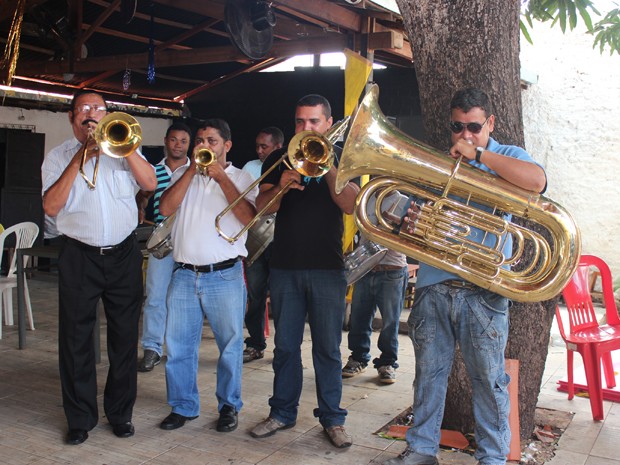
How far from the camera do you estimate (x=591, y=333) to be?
492cm

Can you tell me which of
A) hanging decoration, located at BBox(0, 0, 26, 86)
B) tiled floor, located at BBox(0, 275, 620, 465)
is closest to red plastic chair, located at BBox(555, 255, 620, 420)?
tiled floor, located at BBox(0, 275, 620, 465)

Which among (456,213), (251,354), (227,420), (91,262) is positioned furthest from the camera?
(251,354)

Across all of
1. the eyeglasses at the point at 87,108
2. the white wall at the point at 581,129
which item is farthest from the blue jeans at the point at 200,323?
the white wall at the point at 581,129

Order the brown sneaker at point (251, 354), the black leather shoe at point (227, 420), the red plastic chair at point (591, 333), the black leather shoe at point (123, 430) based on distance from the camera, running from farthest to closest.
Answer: the brown sneaker at point (251, 354) → the red plastic chair at point (591, 333) → the black leather shoe at point (227, 420) → the black leather shoe at point (123, 430)

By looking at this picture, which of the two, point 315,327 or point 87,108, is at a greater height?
point 87,108

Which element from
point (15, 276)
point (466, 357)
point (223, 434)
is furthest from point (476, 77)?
point (15, 276)

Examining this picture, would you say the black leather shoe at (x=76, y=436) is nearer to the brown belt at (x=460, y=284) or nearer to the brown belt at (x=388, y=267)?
the brown belt at (x=460, y=284)

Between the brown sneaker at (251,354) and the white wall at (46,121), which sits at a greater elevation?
the white wall at (46,121)

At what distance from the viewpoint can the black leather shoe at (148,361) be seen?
5.35 m

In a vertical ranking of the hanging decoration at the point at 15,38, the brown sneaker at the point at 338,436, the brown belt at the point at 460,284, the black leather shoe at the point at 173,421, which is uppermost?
the hanging decoration at the point at 15,38

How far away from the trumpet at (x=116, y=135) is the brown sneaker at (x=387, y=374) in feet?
8.86

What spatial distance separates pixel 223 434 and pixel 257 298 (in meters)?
1.93

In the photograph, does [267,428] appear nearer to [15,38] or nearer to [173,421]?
[173,421]

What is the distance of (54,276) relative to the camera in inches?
392
